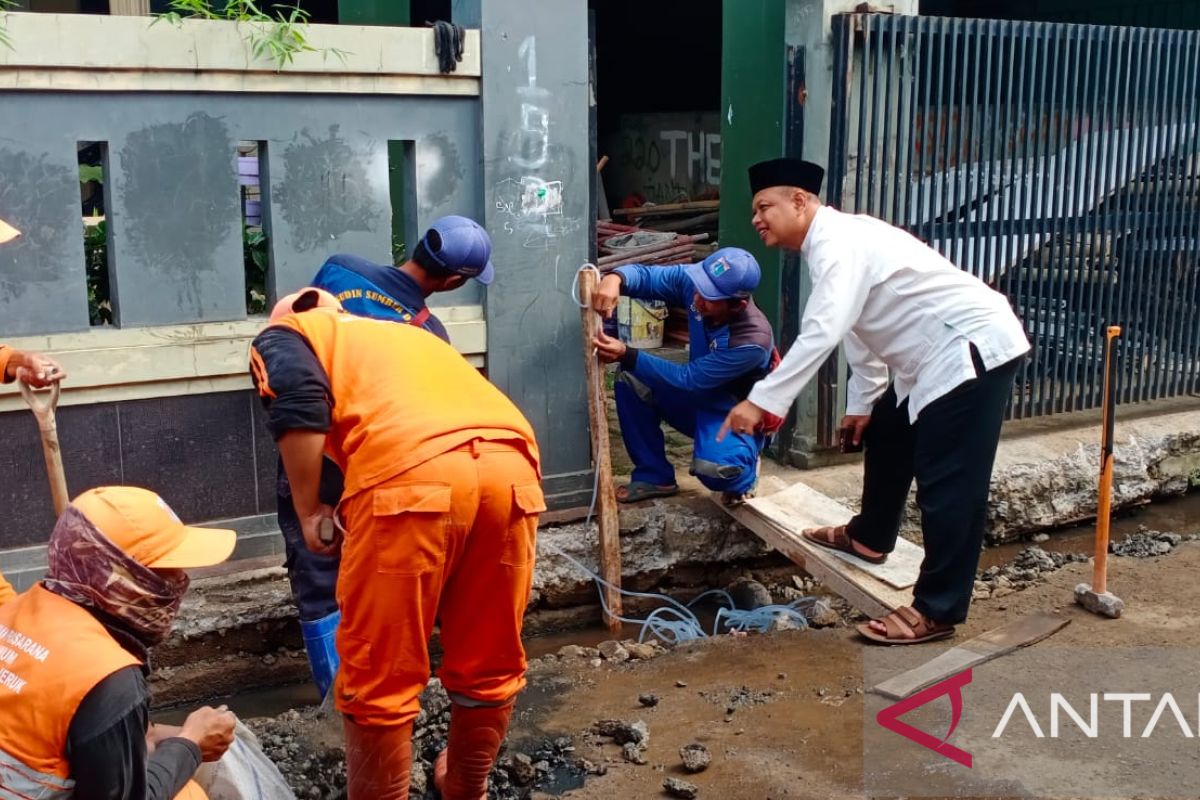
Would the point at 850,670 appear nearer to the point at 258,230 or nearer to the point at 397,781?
the point at 397,781

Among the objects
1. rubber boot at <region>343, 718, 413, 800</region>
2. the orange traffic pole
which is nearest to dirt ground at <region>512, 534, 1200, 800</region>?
the orange traffic pole

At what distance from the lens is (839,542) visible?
18.2 feet

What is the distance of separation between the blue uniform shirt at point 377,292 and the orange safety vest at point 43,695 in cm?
202

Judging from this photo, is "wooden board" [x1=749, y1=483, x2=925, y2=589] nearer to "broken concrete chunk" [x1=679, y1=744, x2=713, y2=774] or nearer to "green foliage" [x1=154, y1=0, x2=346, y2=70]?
"broken concrete chunk" [x1=679, y1=744, x2=713, y2=774]

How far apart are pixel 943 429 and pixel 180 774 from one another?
10.5 feet

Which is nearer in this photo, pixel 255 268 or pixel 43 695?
pixel 43 695

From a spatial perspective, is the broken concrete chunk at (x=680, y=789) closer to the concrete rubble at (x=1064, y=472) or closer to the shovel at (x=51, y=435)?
the shovel at (x=51, y=435)

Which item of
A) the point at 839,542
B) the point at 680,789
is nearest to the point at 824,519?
the point at 839,542

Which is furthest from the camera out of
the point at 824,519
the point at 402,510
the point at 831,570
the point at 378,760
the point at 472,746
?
the point at 824,519

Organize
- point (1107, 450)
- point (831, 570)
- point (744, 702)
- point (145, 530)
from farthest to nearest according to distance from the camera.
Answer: point (831, 570) → point (1107, 450) → point (744, 702) → point (145, 530)

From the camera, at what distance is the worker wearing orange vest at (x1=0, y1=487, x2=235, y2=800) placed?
242 centimetres

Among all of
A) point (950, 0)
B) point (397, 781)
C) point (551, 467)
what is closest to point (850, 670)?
point (551, 467)

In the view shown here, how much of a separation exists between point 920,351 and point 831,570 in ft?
3.64

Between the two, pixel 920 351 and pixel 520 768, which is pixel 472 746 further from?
pixel 920 351
